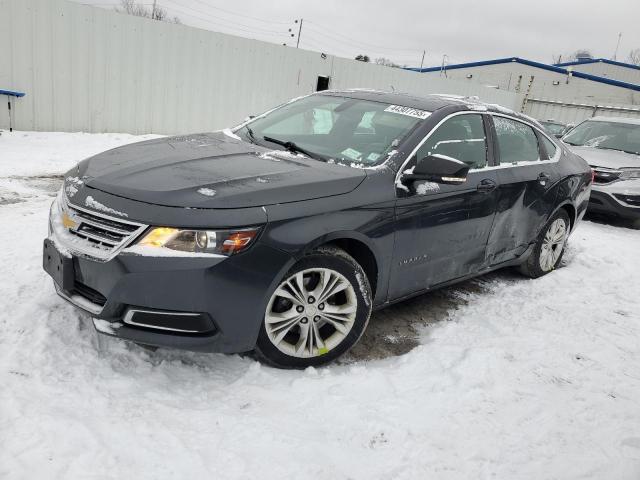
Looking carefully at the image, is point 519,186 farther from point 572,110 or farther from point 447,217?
point 572,110

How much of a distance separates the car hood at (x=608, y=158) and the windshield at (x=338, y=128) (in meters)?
5.65

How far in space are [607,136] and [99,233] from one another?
29.9ft

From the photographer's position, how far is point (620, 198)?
311 inches

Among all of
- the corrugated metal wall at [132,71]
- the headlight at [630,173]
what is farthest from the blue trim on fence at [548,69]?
the headlight at [630,173]

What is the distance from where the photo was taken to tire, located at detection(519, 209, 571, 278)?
4926 mm

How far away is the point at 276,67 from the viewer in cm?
1273

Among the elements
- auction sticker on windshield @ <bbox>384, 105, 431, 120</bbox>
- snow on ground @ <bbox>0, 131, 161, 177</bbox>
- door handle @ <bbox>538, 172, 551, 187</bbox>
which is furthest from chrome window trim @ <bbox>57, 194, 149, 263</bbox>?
snow on ground @ <bbox>0, 131, 161, 177</bbox>

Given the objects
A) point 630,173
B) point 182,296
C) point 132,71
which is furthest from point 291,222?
point 132,71

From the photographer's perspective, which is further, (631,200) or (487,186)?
(631,200)

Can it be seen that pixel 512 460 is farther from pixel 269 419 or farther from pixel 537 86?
pixel 537 86

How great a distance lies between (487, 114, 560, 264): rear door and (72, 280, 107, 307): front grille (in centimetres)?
286

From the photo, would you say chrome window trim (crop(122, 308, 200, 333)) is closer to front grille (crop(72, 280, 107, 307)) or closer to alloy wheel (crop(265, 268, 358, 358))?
front grille (crop(72, 280, 107, 307))

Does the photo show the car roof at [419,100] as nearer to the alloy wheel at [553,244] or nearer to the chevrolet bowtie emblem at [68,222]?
the alloy wheel at [553,244]

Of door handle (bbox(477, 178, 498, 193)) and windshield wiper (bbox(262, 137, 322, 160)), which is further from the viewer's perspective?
door handle (bbox(477, 178, 498, 193))
